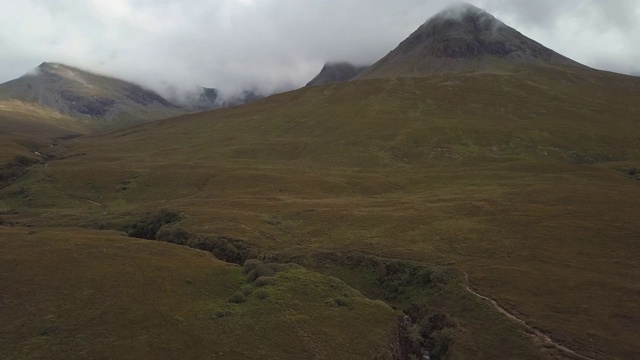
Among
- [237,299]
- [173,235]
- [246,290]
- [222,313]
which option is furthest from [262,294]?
[173,235]

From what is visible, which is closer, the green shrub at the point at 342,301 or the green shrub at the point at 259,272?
the green shrub at the point at 342,301

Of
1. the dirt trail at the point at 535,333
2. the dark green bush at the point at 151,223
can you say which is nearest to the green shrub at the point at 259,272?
the dirt trail at the point at 535,333

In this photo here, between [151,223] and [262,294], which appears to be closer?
[262,294]

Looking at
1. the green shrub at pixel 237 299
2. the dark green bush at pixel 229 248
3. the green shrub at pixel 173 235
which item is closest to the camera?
the green shrub at pixel 237 299

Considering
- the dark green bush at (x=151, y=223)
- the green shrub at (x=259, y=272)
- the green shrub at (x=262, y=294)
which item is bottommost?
the dark green bush at (x=151, y=223)

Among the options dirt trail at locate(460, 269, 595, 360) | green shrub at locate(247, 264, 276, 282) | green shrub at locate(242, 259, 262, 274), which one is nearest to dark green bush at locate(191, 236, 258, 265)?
green shrub at locate(242, 259, 262, 274)

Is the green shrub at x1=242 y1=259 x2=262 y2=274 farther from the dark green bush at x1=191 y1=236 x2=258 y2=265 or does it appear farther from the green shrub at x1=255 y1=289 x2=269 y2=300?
the green shrub at x1=255 y1=289 x2=269 y2=300

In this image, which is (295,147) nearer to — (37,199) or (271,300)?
(37,199)

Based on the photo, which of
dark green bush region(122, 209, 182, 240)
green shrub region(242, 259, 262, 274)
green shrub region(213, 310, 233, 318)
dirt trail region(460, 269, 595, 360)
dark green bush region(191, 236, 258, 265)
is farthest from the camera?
dark green bush region(122, 209, 182, 240)

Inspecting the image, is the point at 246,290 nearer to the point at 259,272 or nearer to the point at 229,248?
the point at 259,272

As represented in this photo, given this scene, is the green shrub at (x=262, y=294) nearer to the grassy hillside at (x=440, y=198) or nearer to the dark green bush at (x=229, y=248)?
the grassy hillside at (x=440, y=198)
